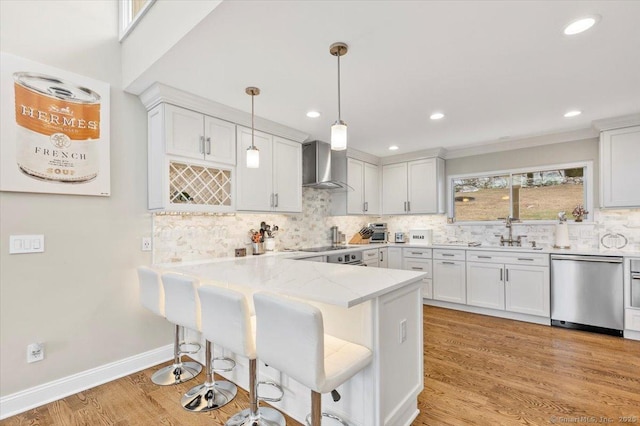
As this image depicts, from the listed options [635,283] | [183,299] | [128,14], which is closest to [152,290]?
[183,299]

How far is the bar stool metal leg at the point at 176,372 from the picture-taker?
2434 millimetres

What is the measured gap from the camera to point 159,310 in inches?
89.3

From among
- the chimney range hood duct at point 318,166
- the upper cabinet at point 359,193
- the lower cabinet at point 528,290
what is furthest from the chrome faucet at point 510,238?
the chimney range hood duct at point 318,166

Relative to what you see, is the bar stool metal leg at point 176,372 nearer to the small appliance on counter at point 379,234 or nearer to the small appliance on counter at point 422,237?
the small appliance on counter at point 379,234

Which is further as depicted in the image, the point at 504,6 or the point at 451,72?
the point at 451,72

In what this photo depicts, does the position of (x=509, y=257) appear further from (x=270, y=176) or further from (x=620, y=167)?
(x=270, y=176)

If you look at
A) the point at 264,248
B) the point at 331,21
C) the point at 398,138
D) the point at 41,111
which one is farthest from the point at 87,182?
the point at 398,138

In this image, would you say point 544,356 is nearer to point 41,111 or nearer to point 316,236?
point 316,236

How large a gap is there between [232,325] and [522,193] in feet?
15.1

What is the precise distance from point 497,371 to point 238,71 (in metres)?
3.24

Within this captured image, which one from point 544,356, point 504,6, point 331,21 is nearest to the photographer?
point 504,6

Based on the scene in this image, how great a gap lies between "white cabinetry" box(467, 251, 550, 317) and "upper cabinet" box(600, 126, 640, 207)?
1.04m

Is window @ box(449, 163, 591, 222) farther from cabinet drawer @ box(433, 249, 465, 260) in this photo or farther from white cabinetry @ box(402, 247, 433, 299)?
white cabinetry @ box(402, 247, 433, 299)

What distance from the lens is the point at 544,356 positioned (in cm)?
285
